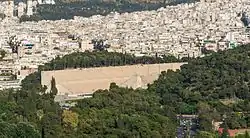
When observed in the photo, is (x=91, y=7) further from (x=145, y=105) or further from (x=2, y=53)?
(x=145, y=105)

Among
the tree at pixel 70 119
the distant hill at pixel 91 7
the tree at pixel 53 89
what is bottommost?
the tree at pixel 70 119

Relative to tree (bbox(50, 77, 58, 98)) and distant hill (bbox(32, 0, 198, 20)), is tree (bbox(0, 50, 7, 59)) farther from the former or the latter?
distant hill (bbox(32, 0, 198, 20))

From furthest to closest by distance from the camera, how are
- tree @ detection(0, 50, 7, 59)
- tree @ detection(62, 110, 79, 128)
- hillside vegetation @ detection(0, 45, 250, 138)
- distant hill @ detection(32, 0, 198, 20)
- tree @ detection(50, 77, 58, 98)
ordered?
1. distant hill @ detection(32, 0, 198, 20)
2. tree @ detection(0, 50, 7, 59)
3. tree @ detection(50, 77, 58, 98)
4. tree @ detection(62, 110, 79, 128)
5. hillside vegetation @ detection(0, 45, 250, 138)

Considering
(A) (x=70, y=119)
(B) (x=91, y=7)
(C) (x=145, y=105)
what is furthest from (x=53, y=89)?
(B) (x=91, y=7)

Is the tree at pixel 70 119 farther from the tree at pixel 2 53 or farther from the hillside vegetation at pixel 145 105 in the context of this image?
the tree at pixel 2 53

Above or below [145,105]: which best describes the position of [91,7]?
above

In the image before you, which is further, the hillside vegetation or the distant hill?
the distant hill

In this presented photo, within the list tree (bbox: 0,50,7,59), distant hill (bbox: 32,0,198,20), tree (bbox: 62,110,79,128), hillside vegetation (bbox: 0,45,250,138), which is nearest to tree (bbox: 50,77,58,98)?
hillside vegetation (bbox: 0,45,250,138)

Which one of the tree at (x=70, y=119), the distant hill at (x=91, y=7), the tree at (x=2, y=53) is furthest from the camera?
the distant hill at (x=91, y=7)

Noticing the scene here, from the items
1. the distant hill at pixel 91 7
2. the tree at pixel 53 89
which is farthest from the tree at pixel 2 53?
the distant hill at pixel 91 7

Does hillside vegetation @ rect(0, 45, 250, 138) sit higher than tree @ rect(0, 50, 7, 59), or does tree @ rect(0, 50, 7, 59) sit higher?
tree @ rect(0, 50, 7, 59)

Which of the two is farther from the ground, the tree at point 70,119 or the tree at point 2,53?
the tree at point 2,53

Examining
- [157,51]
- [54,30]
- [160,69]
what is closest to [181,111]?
[160,69]
